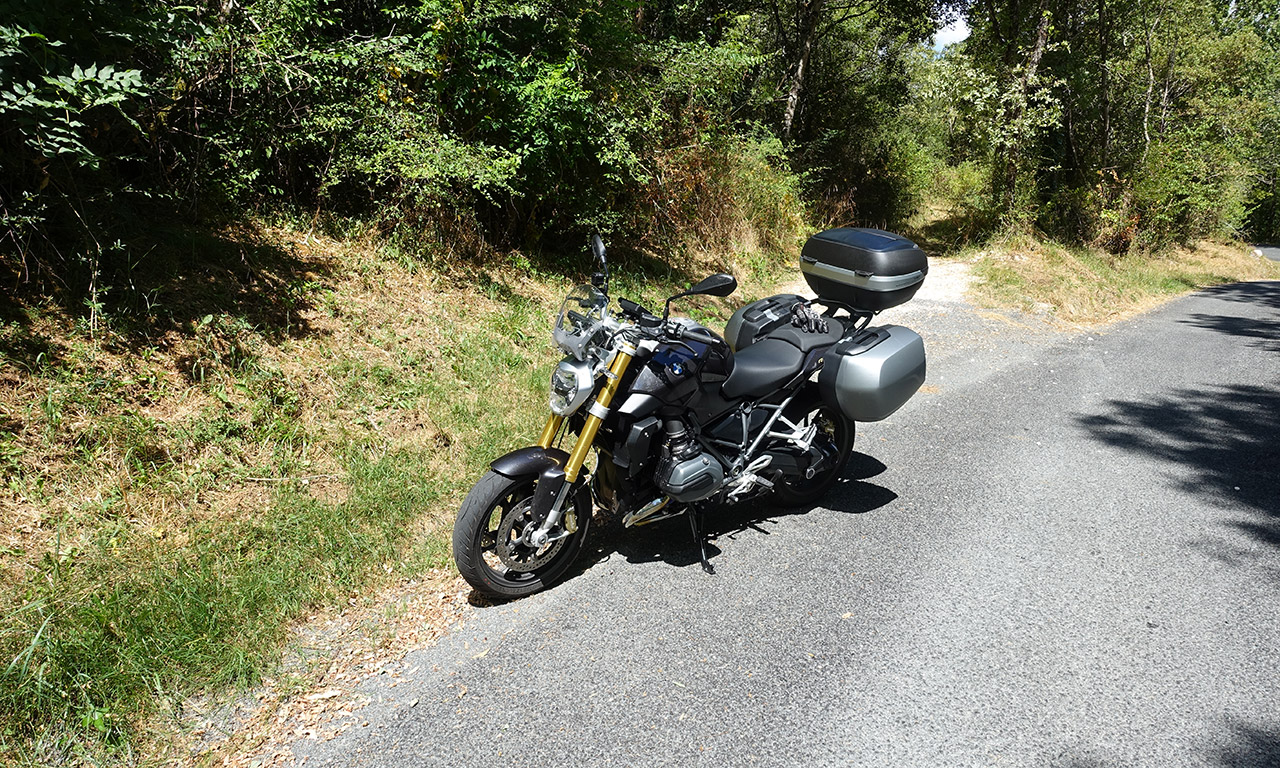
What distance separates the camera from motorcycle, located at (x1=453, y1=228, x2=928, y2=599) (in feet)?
11.3

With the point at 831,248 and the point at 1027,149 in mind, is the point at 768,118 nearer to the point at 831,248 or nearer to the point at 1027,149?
the point at 1027,149

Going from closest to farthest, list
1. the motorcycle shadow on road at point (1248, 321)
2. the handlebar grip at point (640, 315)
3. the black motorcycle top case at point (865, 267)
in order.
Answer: the handlebar grip at point (640, 315) → the black motorcycle top case at point (865, 267) → the motorcycle shadow on road at point (1248, 321)

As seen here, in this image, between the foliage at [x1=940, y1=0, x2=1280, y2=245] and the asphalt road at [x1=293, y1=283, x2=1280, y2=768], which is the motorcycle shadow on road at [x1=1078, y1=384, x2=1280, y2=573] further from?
the foliage at [x1=940, y1=0, x2=1280, y2=245]

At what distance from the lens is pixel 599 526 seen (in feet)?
14.2

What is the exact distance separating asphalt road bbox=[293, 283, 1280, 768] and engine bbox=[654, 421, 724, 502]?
49 cm

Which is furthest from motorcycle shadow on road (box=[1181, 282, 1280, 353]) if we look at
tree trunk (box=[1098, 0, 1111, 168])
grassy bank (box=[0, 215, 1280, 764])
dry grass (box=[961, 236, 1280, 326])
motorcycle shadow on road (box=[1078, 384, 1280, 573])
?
grassy bank (box=[0, 215, 1280, 764])

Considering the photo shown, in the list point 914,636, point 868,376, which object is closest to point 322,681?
point 914,636

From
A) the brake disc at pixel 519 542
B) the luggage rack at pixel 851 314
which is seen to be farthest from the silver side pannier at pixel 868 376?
the brake disc at pixel 519 542

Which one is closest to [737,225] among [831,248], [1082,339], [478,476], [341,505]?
[1082,339]

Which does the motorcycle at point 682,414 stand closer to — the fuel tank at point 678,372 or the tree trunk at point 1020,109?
the fuel tank at point 678,372

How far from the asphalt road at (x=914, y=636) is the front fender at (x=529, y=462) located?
686 mm

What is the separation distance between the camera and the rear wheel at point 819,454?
431cm

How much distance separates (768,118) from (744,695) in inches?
594

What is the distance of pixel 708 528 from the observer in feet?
14.2
